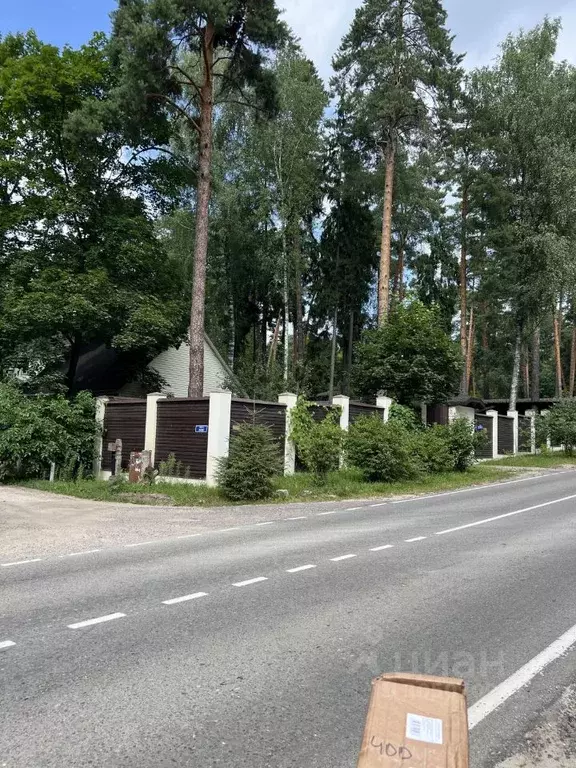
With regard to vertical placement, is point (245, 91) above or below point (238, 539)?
above

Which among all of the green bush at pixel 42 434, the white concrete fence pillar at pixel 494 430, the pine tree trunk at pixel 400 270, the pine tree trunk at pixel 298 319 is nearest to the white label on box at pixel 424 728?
the green bush at pixel 42 434

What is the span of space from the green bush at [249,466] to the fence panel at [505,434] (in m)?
20.8

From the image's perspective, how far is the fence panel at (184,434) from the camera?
623 inches

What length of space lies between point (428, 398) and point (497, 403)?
22.0 metres

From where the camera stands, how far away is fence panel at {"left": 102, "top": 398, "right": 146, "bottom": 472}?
58.6 ft

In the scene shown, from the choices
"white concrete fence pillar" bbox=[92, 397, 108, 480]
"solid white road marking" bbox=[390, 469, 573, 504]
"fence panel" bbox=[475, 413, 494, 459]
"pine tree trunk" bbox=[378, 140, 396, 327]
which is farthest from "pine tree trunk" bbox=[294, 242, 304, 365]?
"white concrete fence pillar" bbox=[92, 397, 108, 480]

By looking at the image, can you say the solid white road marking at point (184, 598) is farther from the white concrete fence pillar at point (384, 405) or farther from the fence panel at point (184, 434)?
the white concrete fence pillar at point (384, 405)

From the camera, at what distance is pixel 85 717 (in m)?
3.37

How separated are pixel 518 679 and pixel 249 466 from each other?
1038cm

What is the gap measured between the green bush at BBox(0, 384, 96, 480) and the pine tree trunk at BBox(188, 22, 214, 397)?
356 cm

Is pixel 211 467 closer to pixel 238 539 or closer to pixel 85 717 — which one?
pixel 238 539

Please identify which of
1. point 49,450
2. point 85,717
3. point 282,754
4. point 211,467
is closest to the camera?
point 282,754

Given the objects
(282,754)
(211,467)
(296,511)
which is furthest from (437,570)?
(211,467)

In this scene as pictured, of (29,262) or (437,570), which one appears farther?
(29,262)
